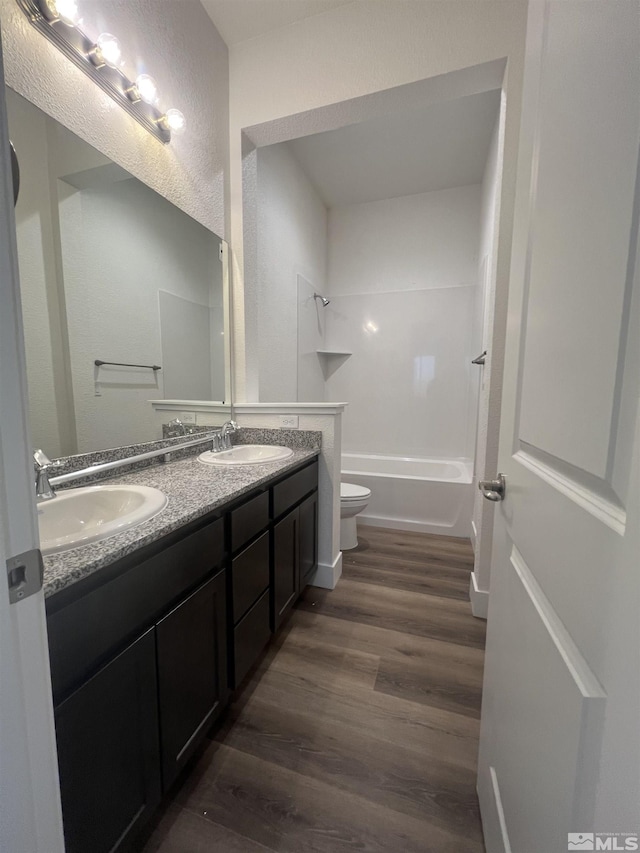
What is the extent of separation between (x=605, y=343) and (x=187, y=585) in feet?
3.40

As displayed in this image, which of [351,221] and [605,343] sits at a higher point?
[351,221]

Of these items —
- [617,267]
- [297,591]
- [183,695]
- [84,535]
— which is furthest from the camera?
[297,591]

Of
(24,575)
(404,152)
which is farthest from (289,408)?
(404,152)

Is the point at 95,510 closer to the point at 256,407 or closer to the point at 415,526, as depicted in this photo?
the point at 256,407

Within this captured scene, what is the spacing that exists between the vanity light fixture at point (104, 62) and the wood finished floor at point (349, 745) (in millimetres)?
2313

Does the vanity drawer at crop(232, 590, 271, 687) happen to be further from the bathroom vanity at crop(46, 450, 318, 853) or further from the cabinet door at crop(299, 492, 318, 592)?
the cabinet door at crop(299, 492, 318, 592)

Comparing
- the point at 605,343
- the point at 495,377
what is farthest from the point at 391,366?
the point at 605,343

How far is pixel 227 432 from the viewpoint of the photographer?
6.13 feet

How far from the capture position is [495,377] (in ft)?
5.47

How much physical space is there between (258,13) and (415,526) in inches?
129

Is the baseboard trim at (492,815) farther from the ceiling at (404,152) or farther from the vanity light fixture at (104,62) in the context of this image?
the ceiling at (404,152)

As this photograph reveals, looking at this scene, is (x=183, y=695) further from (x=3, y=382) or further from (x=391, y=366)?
(x=391, y=366)

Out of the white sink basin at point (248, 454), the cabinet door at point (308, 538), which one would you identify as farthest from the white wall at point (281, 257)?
the cabinet door at point (308, 538)

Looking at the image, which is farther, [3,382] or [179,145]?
[179,145]
